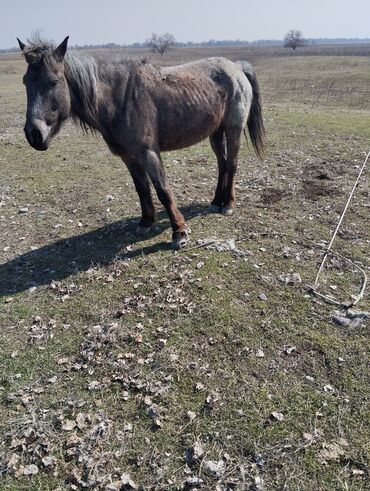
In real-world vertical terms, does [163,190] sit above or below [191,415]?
above

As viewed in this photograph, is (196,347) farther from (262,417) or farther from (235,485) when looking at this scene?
(235,485)

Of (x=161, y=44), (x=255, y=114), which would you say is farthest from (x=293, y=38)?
(x=255, y=114)

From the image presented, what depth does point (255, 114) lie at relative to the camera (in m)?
6.99

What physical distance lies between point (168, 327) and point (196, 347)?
1.44 feet

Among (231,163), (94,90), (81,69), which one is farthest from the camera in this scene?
(231,163)

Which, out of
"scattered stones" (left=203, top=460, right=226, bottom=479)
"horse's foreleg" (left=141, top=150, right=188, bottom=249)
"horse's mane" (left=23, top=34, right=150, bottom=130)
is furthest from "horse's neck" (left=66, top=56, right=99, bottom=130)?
"scattered stones" (left=203, top=460, right=226, bottom=479)

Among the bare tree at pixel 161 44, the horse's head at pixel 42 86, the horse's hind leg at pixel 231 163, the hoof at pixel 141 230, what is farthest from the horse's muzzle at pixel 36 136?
the bare tree at pixel 161 44

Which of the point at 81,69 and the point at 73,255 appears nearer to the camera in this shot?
the point at 81,69

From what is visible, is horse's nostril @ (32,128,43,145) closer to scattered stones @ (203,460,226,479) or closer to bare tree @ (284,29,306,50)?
scattered stones @ (203,460,226,479)

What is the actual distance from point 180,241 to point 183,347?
2003mm

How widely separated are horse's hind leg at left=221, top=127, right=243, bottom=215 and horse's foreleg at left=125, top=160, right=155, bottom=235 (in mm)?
1386

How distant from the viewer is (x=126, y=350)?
13.5 ft

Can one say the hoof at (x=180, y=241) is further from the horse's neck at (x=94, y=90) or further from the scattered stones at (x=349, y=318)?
the scattered stones at (x=349, y=318)

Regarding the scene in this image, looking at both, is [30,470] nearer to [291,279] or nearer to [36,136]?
[36,136]
